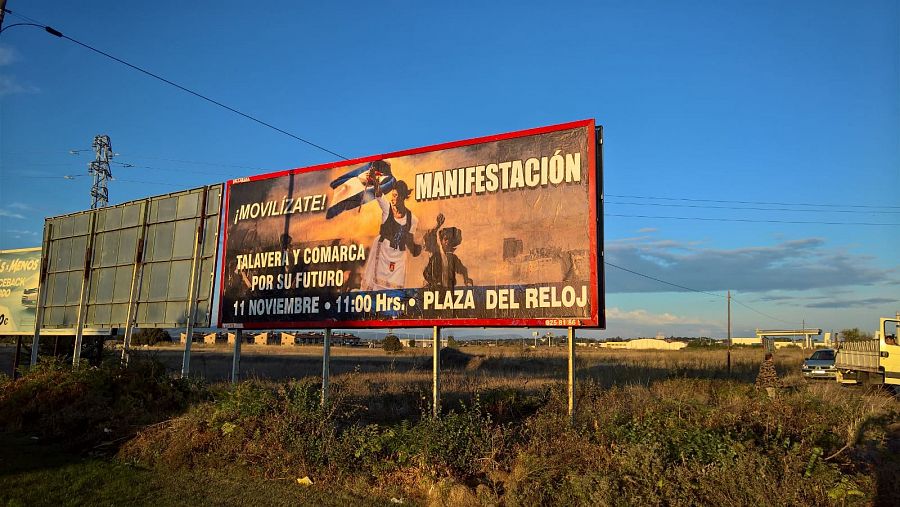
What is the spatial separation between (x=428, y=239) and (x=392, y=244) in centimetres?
93

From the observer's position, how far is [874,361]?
2220 centimetres

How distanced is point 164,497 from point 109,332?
12.1 m

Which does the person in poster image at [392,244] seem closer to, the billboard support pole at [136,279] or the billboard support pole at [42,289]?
the billboard support pole at [136,279]

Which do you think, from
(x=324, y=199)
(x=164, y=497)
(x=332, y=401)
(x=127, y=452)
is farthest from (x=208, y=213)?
(x=164, y=497)

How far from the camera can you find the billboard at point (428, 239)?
11.0 m

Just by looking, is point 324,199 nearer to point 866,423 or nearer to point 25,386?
point 25,386

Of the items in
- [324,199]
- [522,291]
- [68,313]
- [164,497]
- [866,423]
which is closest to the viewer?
[164,497]

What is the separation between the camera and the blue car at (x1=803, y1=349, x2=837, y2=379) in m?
29.6

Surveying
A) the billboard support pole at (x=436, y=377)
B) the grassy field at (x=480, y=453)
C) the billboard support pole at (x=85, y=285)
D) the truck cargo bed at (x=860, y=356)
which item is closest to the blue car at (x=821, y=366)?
the truck cargo bed at (x=860, y=356)

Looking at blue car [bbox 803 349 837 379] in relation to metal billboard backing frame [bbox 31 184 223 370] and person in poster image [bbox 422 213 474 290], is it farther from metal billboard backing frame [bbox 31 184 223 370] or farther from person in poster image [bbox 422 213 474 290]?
metal billboard backing frame [bbox 31 184 223 370]

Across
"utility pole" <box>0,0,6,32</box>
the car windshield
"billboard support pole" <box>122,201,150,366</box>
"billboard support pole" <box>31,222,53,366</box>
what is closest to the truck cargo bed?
the car windshield

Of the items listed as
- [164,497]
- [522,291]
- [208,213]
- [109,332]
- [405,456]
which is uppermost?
[208,213]

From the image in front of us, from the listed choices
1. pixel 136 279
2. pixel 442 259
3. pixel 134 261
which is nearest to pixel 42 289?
pixel 134 261

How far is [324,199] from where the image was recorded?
14.4 metres
